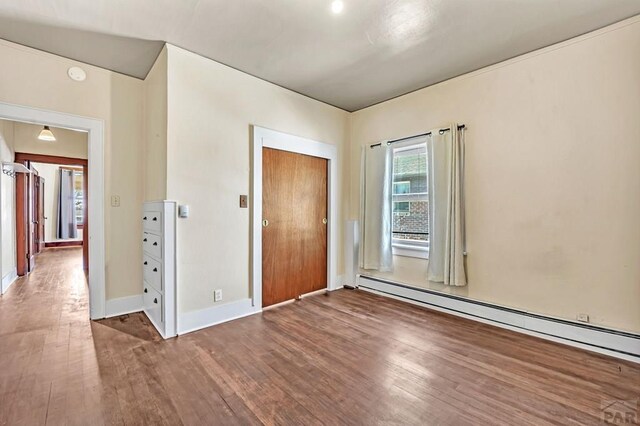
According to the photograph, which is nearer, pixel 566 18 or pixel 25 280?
pixel 566 18

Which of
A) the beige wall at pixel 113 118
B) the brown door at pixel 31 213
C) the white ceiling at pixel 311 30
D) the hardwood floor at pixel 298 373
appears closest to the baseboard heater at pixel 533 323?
the hardwood floor at pixel 298 373

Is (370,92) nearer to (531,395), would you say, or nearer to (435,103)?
(435,103)

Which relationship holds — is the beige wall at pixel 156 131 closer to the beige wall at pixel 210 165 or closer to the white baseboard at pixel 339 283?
the beige wall at pixel 210 165

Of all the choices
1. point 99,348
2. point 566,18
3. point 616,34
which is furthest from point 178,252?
point 616,34

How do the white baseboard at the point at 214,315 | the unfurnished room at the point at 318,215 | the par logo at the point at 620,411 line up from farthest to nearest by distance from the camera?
the white baseboard at the point at 214,315, the unfurnished room at the point at 318,215, the par logo at the point at 620,411

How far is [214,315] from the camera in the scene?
291cm

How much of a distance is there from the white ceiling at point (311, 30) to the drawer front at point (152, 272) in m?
2.02

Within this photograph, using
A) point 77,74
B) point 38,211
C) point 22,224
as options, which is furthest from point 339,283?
point 38,211

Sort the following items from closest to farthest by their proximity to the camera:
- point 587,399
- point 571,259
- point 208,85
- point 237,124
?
point 587,399
point 571,259
point 208,85
point 237,124

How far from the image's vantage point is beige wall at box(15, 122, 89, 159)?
4.78 metres

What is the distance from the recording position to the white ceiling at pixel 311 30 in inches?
83.0

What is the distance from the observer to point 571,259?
2523mm

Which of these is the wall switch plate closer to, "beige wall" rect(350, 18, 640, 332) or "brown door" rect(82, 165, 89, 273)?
"beige wall" rect(350, 18, 640, 332)

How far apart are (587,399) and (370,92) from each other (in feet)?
11.3
